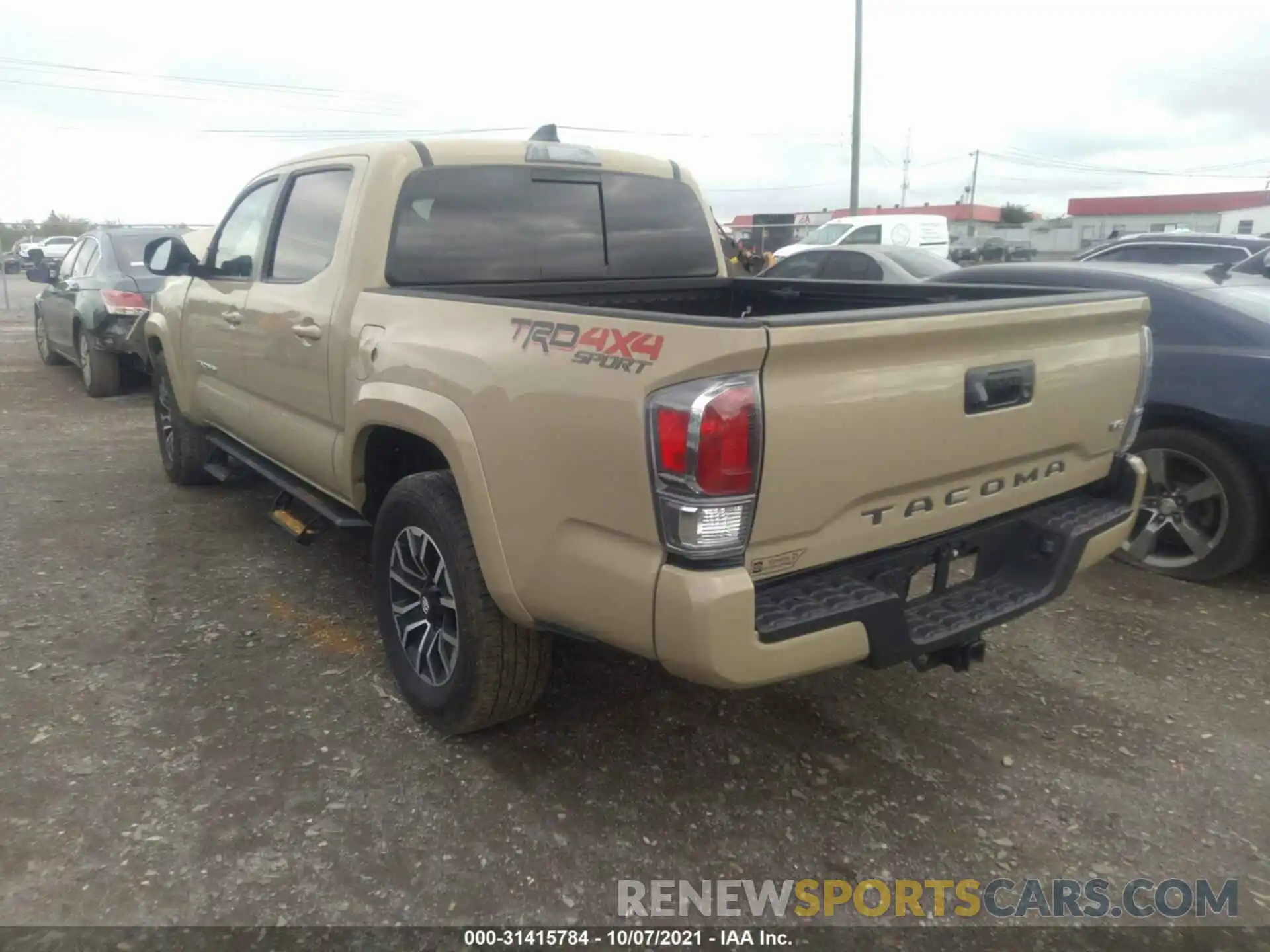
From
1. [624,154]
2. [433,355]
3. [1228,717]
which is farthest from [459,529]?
[1228,717]

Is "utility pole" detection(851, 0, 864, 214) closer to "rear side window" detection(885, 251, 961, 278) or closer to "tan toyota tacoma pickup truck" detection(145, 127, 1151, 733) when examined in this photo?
"rear side window" detection(885, 251, 961, 278)

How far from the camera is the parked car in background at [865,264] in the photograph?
10328 mm

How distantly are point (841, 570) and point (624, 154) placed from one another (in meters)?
2.49

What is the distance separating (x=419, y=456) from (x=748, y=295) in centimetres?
187

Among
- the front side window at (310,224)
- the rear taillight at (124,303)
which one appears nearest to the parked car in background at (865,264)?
the rear taillight at (124,303)

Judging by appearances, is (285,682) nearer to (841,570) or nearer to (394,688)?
(394,688)

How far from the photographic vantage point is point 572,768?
305 cm

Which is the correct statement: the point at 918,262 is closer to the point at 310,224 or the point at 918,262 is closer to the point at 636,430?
the point at 310,224

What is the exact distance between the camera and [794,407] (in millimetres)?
2213

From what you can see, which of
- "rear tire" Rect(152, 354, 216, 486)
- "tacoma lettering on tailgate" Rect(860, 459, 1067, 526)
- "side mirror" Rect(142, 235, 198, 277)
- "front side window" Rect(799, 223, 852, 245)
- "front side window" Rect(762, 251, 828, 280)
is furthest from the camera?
"front side window" Rect(799, 223, 852, 245)

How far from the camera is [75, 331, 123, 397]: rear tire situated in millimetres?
9328

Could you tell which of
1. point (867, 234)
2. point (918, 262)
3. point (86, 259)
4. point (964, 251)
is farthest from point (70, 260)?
point (964, 251)

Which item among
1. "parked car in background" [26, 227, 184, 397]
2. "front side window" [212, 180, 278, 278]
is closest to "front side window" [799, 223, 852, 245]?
"parked car in background" [26, 227, 184, 397]

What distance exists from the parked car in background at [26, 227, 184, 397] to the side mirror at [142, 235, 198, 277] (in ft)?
11.5
